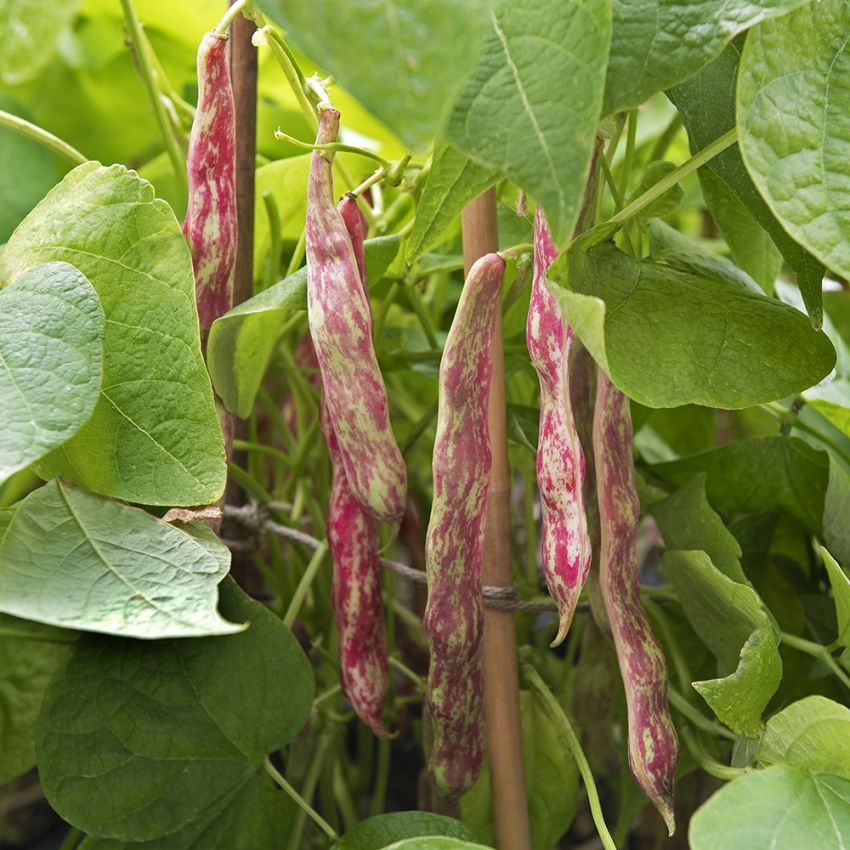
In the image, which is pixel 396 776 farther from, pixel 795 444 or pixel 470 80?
pixel 470 80

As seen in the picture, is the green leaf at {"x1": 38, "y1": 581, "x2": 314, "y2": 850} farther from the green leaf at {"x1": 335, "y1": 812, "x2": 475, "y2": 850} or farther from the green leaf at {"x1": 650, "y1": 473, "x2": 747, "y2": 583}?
the green leaf at {"x1": 650, "y1": 473, "x2": 747, "y2": 583}

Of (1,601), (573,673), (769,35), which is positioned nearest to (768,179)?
(769,35)

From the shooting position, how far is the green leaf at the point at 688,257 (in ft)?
1.68

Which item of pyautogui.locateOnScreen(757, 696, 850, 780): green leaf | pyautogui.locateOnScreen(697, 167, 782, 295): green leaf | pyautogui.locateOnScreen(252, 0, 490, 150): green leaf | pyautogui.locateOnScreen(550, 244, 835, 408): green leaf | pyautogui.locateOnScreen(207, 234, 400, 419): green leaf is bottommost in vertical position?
pyautogui.locateOnScreen(757, 696, 850, 780): green leaf

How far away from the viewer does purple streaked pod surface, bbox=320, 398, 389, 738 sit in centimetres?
52

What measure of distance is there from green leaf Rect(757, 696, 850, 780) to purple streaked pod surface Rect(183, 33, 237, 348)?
0.31 m

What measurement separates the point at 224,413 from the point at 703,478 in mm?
246

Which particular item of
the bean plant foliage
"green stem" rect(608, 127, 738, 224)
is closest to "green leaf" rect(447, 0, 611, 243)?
the bean plant foliage

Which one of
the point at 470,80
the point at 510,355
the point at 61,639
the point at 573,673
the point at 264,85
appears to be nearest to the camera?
the point at 470,80

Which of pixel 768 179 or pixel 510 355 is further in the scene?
pixel 510 355

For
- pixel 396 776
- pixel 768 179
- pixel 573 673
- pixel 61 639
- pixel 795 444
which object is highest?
pixel 768 179

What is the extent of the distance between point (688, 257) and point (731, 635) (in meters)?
0.19

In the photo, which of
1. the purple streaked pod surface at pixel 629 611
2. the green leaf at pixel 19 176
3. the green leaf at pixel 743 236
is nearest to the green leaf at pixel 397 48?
the purple streaked pod surface at pixel 629 611

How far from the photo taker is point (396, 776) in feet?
3.20
